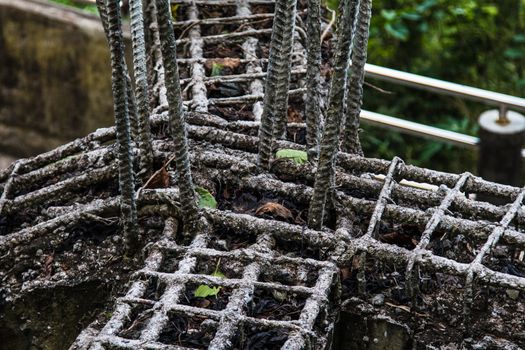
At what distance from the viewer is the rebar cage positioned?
7.91ft

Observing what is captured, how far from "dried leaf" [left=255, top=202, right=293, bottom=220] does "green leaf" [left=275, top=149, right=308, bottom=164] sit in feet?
0.73

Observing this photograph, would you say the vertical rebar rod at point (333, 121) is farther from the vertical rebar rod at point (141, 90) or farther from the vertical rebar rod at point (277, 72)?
the vertical rebar rod at point (141, 90)

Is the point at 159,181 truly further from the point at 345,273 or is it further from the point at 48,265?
the point at 345,273

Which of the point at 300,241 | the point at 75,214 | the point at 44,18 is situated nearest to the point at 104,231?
the point at 75,214

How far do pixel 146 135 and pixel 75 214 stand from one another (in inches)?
13.2

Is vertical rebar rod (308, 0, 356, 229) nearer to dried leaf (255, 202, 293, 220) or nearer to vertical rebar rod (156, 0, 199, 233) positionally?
dried leaf (255, 202, 293, 220)

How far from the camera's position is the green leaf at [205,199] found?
2871mm

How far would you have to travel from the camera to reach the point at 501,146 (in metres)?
4.77

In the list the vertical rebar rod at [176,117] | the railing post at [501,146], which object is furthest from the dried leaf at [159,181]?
the railing post at [501,146]

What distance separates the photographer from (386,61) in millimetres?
7152

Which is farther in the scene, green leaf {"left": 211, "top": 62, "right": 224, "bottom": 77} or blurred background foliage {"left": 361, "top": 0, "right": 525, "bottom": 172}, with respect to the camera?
blurred background foliage {"left": 361, "top": 0, "right": 525, "bottom": 172}

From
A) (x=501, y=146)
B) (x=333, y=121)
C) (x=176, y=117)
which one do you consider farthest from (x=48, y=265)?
(x=501, y=146)

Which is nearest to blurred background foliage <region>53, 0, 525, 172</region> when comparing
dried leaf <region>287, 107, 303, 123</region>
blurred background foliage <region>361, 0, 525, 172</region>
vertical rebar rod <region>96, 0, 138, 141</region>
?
blurred background foliage <region>361, 0, 525, 172</region>

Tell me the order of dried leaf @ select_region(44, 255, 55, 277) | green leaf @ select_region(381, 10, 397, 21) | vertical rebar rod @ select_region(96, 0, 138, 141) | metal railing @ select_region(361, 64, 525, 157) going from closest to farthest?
vertical rebar rod @ select_region(96, 0, 138, 141) < dried leaf @ select_region(44, 255, 55, 277) < metal railing @ select_region(361, 64, 525, 157) < green leaf @ select_region(381, 10, 397, 21)
